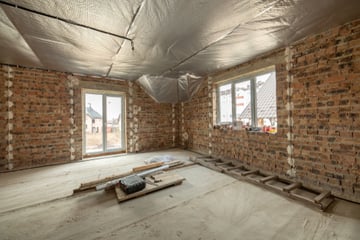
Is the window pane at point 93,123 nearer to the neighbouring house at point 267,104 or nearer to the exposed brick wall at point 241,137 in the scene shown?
the exposed brick wall at point 241,137

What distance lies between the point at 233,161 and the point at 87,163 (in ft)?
12.3

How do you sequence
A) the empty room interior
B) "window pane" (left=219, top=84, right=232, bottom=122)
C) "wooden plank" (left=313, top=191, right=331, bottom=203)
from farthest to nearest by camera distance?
"window pane" (left=219, top=84, right=232, bottom=122) < "wooden plank" (left=313, top=191, right=331, bottom=203) < the empty room interior

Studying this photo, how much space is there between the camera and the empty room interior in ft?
5.64

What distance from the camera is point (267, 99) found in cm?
321

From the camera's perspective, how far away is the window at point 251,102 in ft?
10.3

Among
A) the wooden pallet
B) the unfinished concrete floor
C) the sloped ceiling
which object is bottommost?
the unfinished concrete floor

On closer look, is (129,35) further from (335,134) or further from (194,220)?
(335,134)

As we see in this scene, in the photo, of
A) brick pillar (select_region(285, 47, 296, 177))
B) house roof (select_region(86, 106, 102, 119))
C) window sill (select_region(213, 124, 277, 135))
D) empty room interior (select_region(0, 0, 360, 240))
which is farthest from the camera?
house roof (select_region(86, 106, 102, 119))

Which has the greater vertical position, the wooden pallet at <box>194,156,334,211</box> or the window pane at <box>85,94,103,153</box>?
the window pane at <box>85,94,103,153</box>

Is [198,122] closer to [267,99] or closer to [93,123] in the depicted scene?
[267,99]

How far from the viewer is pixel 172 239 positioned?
4.85 ft

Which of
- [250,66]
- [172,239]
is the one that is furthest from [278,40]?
[172,239]

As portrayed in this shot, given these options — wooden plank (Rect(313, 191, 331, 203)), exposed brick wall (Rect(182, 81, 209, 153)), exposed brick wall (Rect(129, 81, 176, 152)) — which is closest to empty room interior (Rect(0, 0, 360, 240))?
wooden plank (Rect(313, 191, 331, 203))

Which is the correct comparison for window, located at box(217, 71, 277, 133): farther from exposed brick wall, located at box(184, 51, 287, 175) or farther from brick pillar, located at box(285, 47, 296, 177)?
brick pillar, located at box(285, 47, 296, 177)
